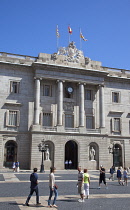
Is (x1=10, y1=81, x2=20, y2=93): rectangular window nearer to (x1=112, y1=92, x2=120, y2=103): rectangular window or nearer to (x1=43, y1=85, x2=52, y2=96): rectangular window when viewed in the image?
(x1=43, y1=85, x2=52, y2=96): rectangular window

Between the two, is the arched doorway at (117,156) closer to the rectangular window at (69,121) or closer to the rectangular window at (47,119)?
the rectangular window at (69,121)

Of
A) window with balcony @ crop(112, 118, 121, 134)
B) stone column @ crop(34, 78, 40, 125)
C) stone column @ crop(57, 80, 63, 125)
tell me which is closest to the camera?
stone column @ crop(34, 78, 40, 125)

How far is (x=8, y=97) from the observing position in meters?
40.2

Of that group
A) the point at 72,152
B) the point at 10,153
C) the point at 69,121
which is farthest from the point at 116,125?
the point at 10,153

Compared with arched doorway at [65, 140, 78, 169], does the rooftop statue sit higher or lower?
higher

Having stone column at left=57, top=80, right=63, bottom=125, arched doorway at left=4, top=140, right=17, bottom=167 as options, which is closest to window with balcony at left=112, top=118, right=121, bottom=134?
stone column at left=57, top=80, right=63, bottom=125

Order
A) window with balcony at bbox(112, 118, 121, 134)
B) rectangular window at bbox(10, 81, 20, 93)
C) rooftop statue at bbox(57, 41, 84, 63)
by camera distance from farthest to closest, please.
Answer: window with balcony at bbox(112, 118, 121, 134)
rooftop statue at bbox(57, 41, 84, 63)
rectangular window at bbox(10, 81, 20, 93)

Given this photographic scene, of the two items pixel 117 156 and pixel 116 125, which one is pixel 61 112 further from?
pixel 117 156

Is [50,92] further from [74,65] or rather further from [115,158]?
[115,158]

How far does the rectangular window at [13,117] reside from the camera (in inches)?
1554

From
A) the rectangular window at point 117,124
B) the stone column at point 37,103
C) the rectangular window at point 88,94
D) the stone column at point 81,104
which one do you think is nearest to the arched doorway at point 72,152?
the stone column at point 81,104

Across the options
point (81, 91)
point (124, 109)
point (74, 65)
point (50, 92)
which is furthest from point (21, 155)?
point (124, 109)

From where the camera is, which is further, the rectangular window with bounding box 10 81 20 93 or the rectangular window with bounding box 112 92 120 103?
the rectangular window with bounding box 112 92 120 103

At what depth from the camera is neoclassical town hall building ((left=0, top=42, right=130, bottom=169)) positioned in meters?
39.3
